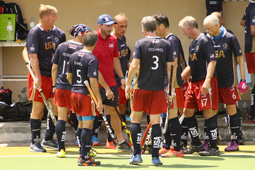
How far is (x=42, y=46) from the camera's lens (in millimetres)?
9391

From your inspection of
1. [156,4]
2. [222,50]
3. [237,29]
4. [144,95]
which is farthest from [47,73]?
[237,29]

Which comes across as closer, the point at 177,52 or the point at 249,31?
the point at 177,52

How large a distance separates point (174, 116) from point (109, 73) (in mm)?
1322

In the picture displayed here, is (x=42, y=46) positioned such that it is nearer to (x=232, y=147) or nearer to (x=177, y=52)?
(x=177, y=52)

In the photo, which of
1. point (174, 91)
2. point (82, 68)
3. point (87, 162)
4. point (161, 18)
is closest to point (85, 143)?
point (87, 162)

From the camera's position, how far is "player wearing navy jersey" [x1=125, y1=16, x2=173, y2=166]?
25.9 ft

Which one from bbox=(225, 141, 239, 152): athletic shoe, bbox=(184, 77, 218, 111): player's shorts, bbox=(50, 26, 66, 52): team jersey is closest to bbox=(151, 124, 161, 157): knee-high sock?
bbox=(184, 77, 218, 111): player's shorts

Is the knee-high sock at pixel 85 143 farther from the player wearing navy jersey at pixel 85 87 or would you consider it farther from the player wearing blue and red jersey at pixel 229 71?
the player wearing blue and red jersey at pixel 229 71

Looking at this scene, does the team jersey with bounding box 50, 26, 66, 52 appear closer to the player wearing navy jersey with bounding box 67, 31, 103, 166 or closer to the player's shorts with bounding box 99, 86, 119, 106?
the player's shorts with bounding box 99, 86, 119, 106

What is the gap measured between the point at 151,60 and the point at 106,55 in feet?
4.92

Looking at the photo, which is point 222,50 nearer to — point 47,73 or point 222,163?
point 222,163

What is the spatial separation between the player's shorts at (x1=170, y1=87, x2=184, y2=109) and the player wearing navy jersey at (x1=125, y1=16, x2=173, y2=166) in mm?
657

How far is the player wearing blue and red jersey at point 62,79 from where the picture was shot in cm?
876

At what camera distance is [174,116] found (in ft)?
28.4
